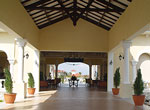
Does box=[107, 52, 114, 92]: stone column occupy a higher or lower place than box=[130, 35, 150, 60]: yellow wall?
lower

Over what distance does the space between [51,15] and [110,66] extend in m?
5.56

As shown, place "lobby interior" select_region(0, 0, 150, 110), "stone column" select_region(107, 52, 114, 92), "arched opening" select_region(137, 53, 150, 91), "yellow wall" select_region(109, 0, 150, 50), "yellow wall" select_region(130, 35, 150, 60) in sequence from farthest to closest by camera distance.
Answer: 1. "arched opening" select_region(137, 53, 150, 91)
2. "yellow wall" select_region(130, 35, 150, 60)
3. "stone column" select_region(107, 52, 114, 92)
4. "lobby interior" select_region(0, 0, 150, 110)
5. "yellow wall" select_region(109, 0, 150, 50)

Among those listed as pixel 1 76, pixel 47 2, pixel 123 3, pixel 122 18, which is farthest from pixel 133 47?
pixel 1 76

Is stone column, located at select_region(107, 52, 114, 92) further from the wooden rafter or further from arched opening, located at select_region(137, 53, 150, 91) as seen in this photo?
arched opening, located at select_region(137, 53, 150, 91)

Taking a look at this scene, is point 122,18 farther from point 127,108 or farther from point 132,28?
point 127,108

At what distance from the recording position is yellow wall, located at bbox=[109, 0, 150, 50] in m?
7.52

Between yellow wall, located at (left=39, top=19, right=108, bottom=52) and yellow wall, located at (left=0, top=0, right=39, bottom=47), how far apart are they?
5.56 ft

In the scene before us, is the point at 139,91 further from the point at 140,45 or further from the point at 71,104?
the point at 140,45

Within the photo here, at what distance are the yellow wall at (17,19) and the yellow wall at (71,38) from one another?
1694mm

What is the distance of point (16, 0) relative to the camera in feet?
29.8

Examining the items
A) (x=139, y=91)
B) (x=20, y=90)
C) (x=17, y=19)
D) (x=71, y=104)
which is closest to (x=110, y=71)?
(x=139, y=91)

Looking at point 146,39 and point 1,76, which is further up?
point 146,39

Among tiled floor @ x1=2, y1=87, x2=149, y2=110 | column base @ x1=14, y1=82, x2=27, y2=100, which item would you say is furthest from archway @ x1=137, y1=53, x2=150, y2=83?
column base @ x1=14, y1=82, x2=27, y2=100

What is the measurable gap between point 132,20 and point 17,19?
16.3 ft
